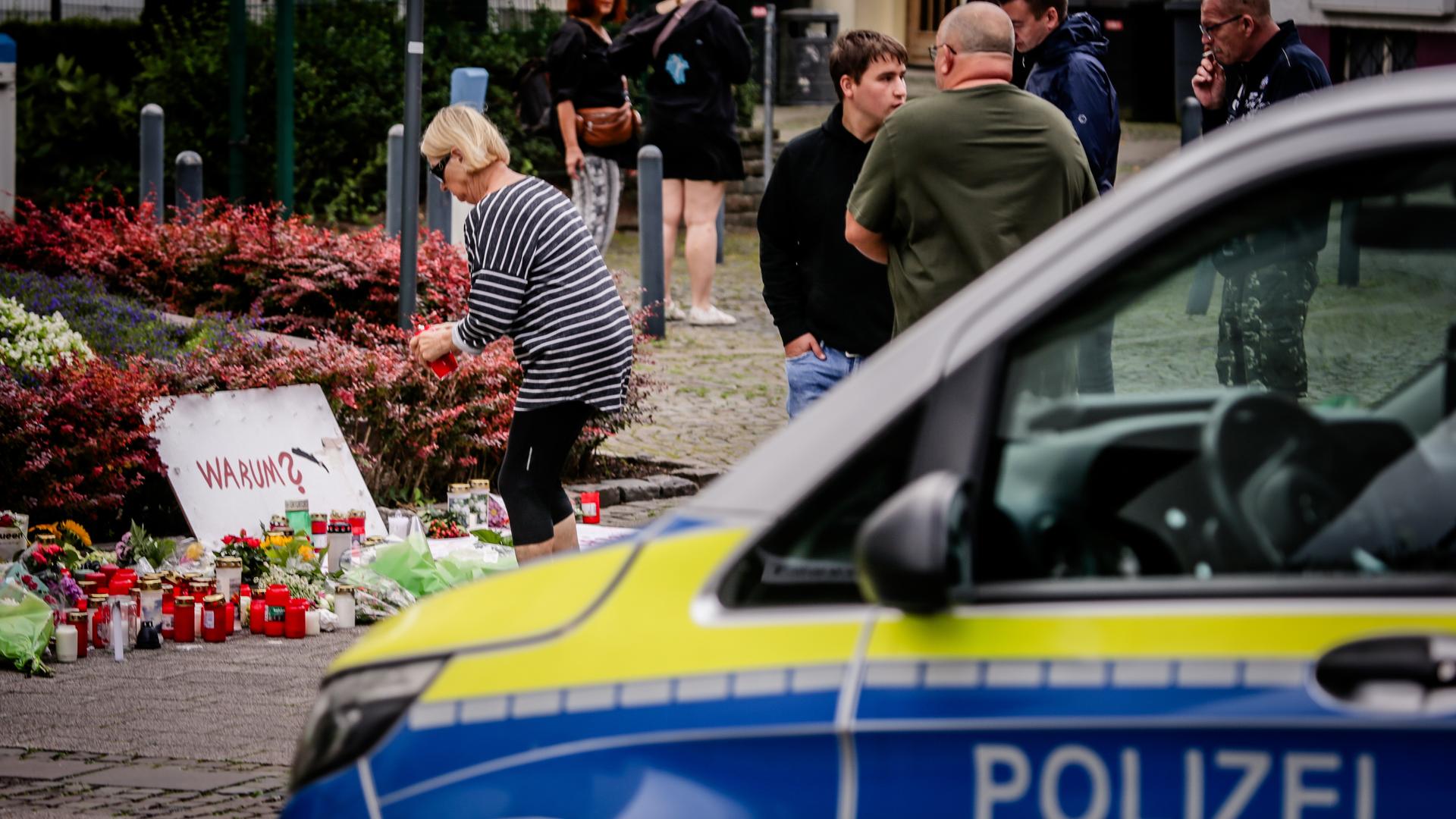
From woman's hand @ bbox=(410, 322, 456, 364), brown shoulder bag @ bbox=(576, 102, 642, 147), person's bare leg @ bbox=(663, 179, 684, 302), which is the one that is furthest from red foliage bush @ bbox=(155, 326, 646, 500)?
brown shoulder bag @ bbox=(576, 102, 642, 147)

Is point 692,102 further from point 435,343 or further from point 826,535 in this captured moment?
point 826,535

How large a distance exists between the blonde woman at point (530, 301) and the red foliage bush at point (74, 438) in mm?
1731

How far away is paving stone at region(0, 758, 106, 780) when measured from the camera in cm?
546

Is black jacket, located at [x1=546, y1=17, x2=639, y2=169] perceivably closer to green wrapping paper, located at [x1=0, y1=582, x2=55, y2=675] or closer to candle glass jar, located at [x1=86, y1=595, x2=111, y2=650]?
candle glass jar, located at [x1=86, y1=595, x2=111, y2=650]

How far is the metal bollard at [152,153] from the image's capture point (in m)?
14.2

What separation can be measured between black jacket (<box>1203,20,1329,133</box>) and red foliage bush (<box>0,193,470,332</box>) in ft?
14.2

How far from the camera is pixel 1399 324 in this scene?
5.14 m

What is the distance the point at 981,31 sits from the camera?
18.8 ft

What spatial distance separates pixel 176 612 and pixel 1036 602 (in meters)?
4.99

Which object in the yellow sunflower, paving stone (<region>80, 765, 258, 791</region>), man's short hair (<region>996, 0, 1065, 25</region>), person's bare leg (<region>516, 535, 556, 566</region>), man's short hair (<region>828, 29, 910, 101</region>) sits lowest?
paving stone (<region>80, 765, 258, 791</region>)

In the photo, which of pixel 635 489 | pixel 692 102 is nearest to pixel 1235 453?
pixel 635 489

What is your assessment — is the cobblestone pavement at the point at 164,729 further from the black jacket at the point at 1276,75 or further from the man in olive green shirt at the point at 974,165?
the black jacket at the point at 1276,75

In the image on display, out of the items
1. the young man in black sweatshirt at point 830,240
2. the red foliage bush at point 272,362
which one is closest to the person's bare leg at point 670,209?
the red foliage bush at point 272,362

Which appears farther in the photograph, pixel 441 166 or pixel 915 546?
pixel 441 166
